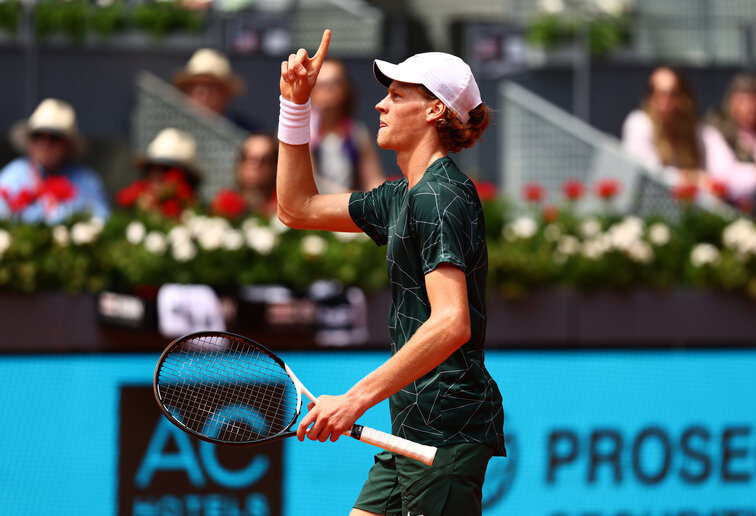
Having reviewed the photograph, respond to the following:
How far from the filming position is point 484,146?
9.31 meters

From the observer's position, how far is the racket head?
2.82m

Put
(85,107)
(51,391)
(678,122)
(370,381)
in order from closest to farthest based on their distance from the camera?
(370,381), (51,391), (678,122), (85,107)

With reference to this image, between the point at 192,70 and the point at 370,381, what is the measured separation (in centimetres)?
539

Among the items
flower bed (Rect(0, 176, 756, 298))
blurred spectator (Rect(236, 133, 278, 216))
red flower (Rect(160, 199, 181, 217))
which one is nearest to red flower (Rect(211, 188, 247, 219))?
flower bed (Rect(0, 176, 756, 298))

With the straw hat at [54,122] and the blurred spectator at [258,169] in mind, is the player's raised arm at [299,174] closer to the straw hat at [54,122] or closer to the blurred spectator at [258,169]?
the blurred spectator at [258,169]

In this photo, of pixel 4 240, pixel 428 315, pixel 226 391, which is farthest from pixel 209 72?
pixel 428 315

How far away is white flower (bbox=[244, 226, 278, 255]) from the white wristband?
2.09 m

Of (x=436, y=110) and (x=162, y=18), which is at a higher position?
(x=162, y=18)

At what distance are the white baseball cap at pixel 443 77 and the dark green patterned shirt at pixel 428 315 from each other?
15cm

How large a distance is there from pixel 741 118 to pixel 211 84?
144 inches

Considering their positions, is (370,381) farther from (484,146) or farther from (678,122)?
(484,146)

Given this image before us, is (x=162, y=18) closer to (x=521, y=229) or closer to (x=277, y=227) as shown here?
(x=277, y=227)

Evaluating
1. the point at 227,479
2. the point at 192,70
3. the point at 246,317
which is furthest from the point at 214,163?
the point at 227,479

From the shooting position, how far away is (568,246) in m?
5.54
